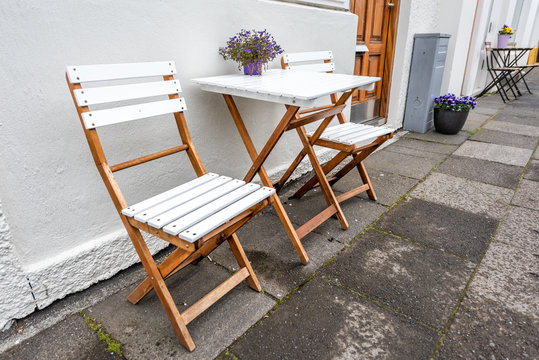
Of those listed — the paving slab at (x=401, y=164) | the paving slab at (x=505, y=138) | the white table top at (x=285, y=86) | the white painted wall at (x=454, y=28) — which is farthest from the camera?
the white painted wall at (x=454, y=28)

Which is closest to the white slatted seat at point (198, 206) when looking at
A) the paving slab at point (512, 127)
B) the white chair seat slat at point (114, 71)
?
the white chair seat slat at point (114, 71)

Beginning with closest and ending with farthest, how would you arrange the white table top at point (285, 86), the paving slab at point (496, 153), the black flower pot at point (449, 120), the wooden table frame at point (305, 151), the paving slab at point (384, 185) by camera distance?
the white table top at point (285, 86) → the wooden table frame at point (305, 151) → the paving slab at point (384, 185) → the paving slab at point (496, 153) → the black flower pot at point (449, 120)

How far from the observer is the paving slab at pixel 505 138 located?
4586 millimetres

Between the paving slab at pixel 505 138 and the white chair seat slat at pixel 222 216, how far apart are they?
4275mm

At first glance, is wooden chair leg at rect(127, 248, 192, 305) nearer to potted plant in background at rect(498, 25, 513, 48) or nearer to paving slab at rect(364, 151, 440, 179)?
paving slab at rect(364, 151, 440, 179)

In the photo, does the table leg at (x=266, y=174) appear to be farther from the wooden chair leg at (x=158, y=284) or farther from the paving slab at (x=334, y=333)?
the wooden chair leg at (x=158, y=284)

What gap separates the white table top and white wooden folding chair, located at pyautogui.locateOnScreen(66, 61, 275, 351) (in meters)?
0.36

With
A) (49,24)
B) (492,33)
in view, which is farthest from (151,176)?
(492,33)

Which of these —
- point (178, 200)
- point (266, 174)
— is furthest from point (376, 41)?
point (178, 200)

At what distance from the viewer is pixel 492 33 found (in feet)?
26.8

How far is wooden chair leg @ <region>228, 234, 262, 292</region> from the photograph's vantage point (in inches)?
74.7

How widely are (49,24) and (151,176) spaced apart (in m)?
0.95

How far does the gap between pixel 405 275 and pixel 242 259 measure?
38.4 inches

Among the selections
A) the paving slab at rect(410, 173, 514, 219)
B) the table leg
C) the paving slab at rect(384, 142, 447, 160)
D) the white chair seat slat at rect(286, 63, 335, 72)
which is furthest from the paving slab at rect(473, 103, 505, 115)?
the table leg
